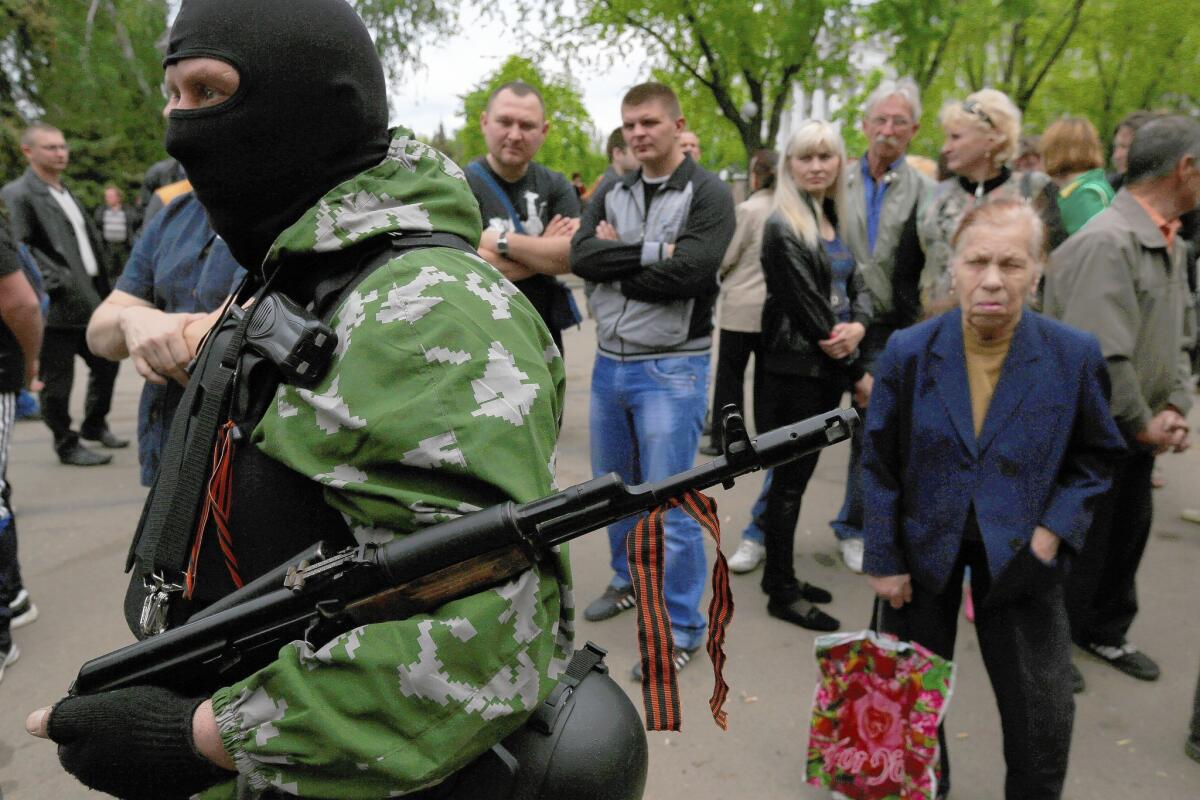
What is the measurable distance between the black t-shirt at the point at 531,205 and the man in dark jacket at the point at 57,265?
3.88 meters

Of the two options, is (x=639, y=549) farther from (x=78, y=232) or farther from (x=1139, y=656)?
(x=78, y=232)

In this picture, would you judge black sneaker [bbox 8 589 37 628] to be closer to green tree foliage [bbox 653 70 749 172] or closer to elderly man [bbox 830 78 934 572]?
elderly man [bbox 830 78 934 572]

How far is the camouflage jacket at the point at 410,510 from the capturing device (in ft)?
3.25

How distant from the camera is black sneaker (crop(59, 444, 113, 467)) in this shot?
246 inches

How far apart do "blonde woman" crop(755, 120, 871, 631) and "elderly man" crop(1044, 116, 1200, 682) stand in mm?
790

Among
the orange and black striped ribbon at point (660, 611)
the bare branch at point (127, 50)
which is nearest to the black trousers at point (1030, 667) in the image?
the orange and black striped ribbon at point (660, 611)

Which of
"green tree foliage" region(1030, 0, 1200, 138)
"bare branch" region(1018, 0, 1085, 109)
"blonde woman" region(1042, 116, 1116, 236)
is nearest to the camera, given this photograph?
"blonde woman" region(1042, 116, 1116, 236)

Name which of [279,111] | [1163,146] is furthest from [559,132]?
[279,111]

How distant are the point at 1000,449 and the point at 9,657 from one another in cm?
374

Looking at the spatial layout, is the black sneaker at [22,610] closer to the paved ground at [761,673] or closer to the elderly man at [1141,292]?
the paved ground at [761,673]

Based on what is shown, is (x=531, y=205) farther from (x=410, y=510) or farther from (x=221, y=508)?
(x=410, y=510)

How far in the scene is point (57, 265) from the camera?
6.23 m

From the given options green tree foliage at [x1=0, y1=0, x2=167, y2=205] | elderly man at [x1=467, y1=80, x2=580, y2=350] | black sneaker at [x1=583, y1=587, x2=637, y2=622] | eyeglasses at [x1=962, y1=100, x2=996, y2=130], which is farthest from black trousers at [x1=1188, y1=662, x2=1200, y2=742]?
green tree foliage at [x1=0, y1=0, x2=167, y2=205]

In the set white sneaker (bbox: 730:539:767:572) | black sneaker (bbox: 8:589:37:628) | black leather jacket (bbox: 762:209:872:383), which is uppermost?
black leather jacket (bbox: 762:209:872:383)
